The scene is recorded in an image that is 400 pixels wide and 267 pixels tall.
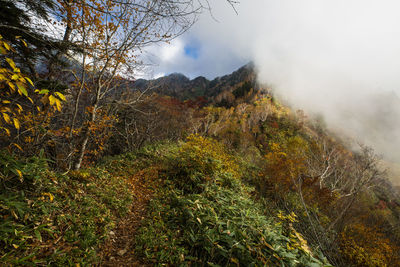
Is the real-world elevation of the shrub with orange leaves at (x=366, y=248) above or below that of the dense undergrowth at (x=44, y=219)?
above

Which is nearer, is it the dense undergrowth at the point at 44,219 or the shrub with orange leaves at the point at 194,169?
the dense undergrowth at the point at 44,219

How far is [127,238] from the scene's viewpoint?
3254mm

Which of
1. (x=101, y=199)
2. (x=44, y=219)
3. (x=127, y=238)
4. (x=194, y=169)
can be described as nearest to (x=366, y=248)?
→ (x=194, y=169)

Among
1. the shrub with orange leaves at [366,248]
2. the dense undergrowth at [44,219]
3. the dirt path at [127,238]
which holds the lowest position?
the dirt path at [127,238]

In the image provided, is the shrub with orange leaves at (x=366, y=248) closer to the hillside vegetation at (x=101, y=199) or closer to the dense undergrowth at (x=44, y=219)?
the hillside vegetation at (x=101, y=199)

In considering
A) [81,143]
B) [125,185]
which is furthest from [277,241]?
[81,143]

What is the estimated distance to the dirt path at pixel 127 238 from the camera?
271 cm

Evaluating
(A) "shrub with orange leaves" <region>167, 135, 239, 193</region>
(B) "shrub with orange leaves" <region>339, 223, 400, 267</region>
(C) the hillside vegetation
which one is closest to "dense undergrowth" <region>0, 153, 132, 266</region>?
(C) the hillside vegetation

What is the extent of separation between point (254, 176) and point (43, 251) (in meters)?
11.2

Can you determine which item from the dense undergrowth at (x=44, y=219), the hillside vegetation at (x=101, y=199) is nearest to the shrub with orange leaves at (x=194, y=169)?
the hillside vegetation at (x=101, y=199)

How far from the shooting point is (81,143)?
197 inches

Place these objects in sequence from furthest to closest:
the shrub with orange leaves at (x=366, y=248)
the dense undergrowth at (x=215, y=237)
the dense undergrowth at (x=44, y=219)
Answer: the shrub with orange leaves at (x=366, y=248), the dense undergrowth at (x=215, y=237), the dense undergrowth at (x=44, y=219)

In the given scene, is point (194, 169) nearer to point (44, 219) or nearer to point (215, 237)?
point (215, 237)

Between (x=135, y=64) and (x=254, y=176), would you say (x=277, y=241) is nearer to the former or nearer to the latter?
(x=135, y=64)
